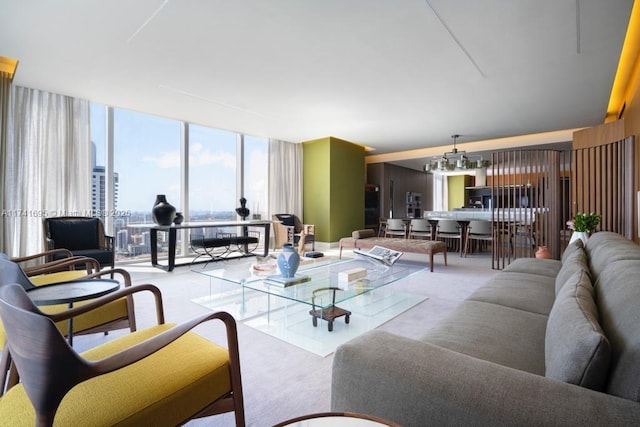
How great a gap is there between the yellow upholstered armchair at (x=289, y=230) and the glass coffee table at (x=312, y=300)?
10.5 feet

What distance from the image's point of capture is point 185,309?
9.77 ft

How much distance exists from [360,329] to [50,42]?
4.12 meters

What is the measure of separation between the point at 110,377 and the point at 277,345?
1328 mm

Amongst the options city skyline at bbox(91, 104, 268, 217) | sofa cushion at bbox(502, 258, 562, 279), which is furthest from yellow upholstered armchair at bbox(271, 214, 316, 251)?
sofa cushion at bbox(502, 258, 562, 279)

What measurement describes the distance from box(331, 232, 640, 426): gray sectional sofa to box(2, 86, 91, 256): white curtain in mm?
5025

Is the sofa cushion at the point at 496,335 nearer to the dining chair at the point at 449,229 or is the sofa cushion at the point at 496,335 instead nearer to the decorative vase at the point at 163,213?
the decorative vase at the point at 163,213

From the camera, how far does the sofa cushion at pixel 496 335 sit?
47.6 inches

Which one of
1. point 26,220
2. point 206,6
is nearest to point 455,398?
point 206,6

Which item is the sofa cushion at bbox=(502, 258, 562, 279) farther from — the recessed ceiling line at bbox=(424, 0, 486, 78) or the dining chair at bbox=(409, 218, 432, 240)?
the dining chair at bbox=(409, 218, 432, 240)

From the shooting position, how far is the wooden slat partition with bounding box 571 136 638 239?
12.3 feet

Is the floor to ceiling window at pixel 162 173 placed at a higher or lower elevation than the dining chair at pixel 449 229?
higher

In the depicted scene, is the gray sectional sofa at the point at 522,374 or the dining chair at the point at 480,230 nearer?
the gray sectional sofa at the point at 522,374

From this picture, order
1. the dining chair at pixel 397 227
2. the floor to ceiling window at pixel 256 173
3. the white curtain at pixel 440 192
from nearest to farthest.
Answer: the dining chair at pixel 397 227 → the floor to ceiling window at pixel 256 173 → the white curtain at pixel 440 192

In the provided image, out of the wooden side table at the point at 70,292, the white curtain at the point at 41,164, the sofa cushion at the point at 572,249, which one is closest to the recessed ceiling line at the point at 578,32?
the sofa cushion at the point at 572,249
